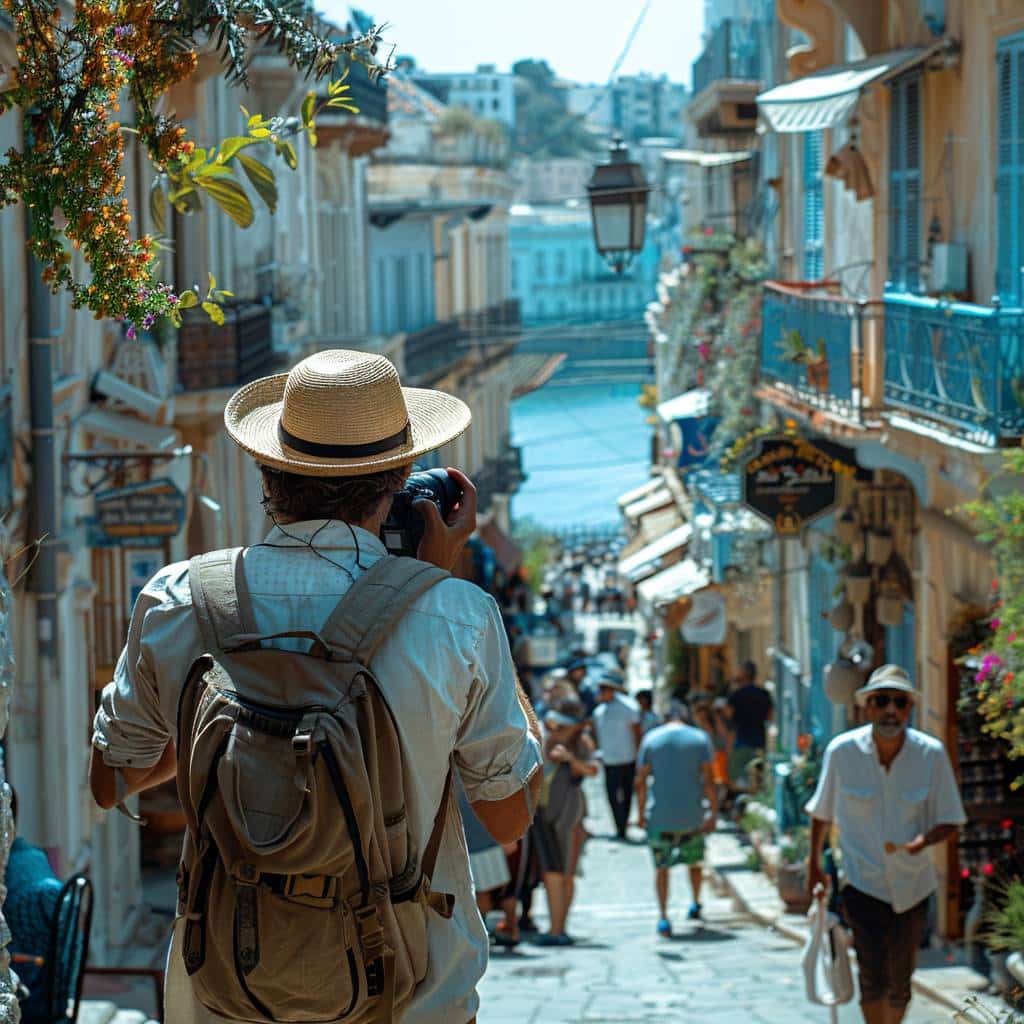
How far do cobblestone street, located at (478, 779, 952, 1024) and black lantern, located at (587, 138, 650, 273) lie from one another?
195 inches

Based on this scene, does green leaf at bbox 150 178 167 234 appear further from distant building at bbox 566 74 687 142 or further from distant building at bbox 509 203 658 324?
distant building at bbox 566 74 687 142

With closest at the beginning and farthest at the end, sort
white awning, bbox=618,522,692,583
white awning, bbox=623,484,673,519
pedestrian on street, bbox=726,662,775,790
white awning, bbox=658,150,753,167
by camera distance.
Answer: pedestrian on street, bbox=726,662,775,790 → white awning, bbox=658,150,753,167 → white awning, bbox=618,522,692,583 → white awning, bbox=623,484,673,519

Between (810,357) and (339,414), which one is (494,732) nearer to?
(339,414)

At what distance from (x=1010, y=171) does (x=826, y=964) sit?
4.65 metres

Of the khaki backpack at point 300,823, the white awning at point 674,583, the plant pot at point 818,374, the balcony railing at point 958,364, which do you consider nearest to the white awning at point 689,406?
the white awning at point 674,583

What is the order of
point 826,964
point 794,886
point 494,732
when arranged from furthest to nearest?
point 794,886
point 826,964
point 494,732

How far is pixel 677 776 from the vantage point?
13.5 metres

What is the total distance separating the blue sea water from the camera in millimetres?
83125

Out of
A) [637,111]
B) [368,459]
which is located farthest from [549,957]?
[637,111]

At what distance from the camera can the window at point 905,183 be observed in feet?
42.8

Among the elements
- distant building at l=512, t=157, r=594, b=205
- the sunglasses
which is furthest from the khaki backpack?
distant building at l=512, t=157, r=594, b=205

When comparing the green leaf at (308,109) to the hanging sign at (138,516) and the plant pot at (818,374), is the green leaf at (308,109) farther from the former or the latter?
the plant pot at (818,374)

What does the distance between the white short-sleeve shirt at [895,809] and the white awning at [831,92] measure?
214 inches

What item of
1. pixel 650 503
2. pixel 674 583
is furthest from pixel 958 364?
pixel 650 503
